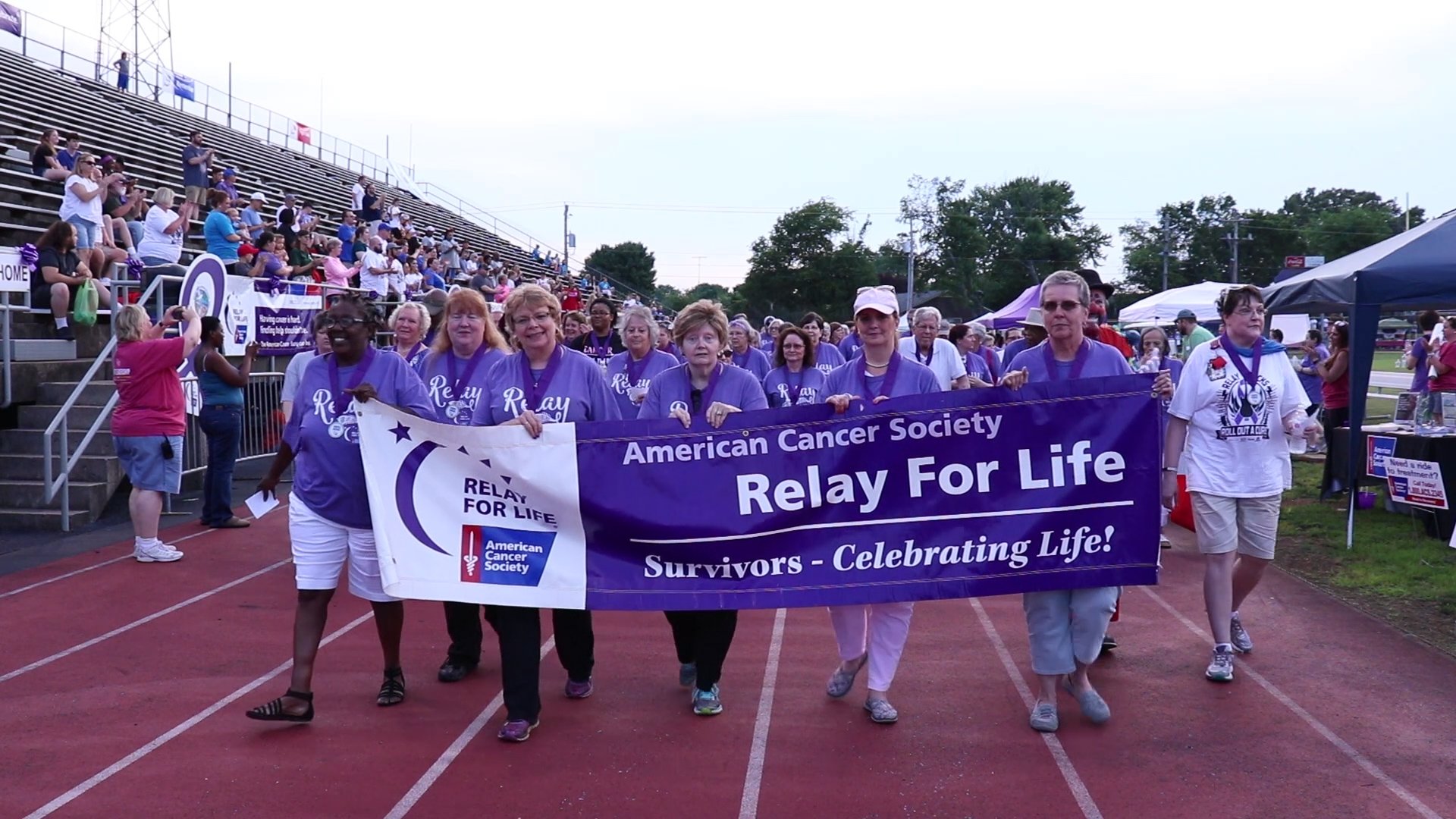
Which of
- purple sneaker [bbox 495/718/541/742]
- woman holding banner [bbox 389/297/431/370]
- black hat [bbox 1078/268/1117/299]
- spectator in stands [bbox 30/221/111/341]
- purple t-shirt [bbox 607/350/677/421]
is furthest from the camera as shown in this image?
spectator in stands [bbox 30/221/111/341]

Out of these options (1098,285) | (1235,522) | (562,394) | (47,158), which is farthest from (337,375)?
(47,158)

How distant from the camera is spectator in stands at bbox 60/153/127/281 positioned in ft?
41.9

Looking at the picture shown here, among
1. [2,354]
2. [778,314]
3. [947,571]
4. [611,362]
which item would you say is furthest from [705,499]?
[778,314]

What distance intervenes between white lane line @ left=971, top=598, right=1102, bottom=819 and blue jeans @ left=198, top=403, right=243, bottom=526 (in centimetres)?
691

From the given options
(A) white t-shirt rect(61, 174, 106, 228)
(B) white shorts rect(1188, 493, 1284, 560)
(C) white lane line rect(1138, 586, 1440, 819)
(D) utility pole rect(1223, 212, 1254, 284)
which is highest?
(D) utility pole rect(1223, 212, 1254, 284)

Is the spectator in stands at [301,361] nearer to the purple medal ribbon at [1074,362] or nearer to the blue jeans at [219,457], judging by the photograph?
the blue jeans at [219,457]

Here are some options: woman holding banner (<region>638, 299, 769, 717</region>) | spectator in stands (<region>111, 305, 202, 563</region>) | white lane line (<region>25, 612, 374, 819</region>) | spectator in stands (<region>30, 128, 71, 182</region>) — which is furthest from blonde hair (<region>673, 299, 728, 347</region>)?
spectator in stands (<region>30, 128, 71, 182</region>)

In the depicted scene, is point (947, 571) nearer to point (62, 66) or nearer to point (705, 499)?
point (705, 499)

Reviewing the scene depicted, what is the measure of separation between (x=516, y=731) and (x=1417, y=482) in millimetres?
8671

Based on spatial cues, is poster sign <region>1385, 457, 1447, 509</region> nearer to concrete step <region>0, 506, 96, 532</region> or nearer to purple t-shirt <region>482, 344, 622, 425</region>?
purple t-shirt <region>482, 344, 622, 425</region>

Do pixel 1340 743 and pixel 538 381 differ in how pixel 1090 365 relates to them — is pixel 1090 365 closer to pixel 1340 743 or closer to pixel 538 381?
pixel 1340 743

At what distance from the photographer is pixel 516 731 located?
5.00 meters

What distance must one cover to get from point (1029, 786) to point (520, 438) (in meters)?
2.60

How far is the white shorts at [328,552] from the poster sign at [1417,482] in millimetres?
Answer: 8834
